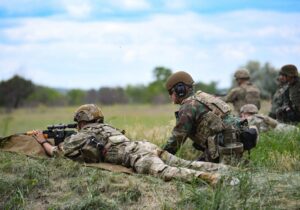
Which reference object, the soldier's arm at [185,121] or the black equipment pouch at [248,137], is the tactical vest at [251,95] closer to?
the black equipment pouch at [248,137]

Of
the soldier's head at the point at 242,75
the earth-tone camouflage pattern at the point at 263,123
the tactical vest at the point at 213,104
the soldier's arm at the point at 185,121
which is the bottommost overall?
the earth-tone camouflage pattern at the point at 263,123

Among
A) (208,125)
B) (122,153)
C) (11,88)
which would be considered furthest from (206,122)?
(11,88)

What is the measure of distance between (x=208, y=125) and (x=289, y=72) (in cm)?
571

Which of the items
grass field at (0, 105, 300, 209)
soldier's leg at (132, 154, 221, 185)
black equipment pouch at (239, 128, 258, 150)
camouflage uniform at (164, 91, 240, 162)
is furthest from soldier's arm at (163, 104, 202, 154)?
grass field at (0, 105, 300, 209)

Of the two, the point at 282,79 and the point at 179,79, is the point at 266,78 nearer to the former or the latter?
the point at 282,79

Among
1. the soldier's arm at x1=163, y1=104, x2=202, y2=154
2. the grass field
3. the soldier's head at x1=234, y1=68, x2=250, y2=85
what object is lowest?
the grass field

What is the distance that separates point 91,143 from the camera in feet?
27.0

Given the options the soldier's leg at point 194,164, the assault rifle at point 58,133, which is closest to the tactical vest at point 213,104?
the soldier's leg at point 194,164

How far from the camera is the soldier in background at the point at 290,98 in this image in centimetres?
1315

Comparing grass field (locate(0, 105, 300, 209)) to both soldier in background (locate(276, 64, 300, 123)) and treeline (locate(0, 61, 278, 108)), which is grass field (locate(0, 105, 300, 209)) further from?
treeline (locate(0, 61, 278, 108))

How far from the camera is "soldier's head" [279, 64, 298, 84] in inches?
514

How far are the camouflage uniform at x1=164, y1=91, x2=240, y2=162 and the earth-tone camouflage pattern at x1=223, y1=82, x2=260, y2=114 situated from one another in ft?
19.8

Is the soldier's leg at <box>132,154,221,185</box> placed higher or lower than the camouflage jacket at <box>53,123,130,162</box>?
lower

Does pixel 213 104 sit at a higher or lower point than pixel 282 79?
lower
